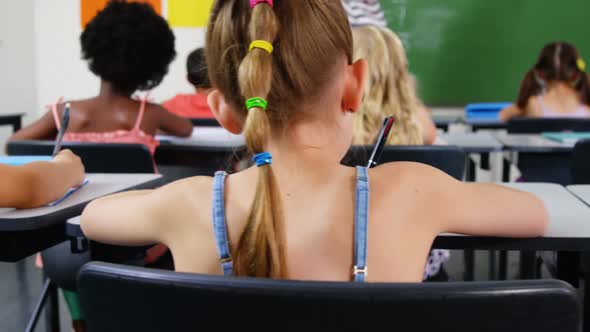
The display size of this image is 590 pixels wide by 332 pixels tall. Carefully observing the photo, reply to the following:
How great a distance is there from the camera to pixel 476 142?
2270mm

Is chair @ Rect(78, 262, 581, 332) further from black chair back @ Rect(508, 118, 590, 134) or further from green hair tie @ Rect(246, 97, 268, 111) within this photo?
black chair back @ Rect(508, 118, 590, 134)

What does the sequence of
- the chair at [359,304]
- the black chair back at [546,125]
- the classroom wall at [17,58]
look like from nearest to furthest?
the chair at [359,304] < the black chair back at [546,125] < the classroom wall at [17,58]

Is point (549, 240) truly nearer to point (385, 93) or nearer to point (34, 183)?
point (34, 183)

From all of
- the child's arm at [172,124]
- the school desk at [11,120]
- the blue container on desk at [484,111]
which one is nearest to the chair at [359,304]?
the child's arm at [172,124]

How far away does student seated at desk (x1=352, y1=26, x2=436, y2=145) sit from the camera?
160 cm

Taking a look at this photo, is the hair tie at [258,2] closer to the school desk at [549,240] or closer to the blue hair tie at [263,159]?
the blue hair tie at [263,159]

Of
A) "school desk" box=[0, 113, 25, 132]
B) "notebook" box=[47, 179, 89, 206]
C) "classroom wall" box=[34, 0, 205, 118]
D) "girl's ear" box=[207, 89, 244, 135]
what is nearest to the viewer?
"girl's ear" box=[207, 89, 244, 135]

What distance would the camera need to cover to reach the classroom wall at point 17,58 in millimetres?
4699

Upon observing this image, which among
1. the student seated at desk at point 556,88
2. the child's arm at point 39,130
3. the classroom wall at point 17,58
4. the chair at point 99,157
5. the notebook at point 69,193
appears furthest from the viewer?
the classroom wall at point 17,58

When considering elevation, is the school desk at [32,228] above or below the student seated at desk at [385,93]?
below

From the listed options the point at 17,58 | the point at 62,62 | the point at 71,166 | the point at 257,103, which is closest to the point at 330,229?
the point at 257,103

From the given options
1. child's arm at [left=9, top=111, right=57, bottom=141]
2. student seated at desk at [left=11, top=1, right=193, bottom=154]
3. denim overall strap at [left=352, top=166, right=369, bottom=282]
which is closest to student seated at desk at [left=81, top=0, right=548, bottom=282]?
denim overall strap at [left=352, top=166, right=369, bottom=282]

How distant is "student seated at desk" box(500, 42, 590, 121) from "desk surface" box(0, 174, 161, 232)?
2.64 meters

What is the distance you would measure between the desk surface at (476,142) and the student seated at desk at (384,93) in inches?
13.2
